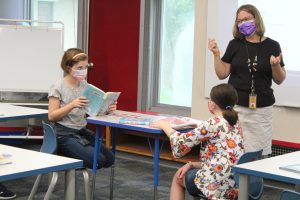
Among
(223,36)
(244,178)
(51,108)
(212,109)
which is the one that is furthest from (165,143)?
(244,178)

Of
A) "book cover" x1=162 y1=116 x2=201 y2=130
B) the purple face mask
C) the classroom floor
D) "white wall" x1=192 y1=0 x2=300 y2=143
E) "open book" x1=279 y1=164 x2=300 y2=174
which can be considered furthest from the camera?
"white wall" x1=192 y1=0 x2=300 y2=143

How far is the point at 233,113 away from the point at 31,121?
4.23 meters

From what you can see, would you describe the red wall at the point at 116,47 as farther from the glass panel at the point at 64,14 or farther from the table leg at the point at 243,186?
the table leg at the point at 243,186

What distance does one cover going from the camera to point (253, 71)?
4.15 meters

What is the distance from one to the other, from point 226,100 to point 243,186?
0.65 metres

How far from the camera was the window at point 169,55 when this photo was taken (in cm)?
648

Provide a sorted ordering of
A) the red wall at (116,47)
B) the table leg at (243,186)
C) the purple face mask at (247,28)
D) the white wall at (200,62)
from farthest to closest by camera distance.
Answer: the red wall at (116,47), the white wall at (200,62), the purple face mask at (247,28), the table leg at (243,186)

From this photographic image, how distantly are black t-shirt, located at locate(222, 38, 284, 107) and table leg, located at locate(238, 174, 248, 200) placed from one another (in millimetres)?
1337

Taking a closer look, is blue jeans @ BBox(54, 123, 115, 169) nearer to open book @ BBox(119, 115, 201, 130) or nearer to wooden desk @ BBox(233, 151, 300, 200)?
open book @ BBox(119, 115, 201, 130)

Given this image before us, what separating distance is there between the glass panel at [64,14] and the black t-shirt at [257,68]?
135 inches

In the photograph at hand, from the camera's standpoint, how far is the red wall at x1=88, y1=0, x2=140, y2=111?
22.2 ft

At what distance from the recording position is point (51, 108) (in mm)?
4105

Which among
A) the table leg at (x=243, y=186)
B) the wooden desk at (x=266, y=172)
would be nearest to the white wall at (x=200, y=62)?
the wooden desk at (x=266, y=172)

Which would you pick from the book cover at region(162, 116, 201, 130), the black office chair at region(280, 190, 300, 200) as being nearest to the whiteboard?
the book cover at region(162, 116, 201, 130)
